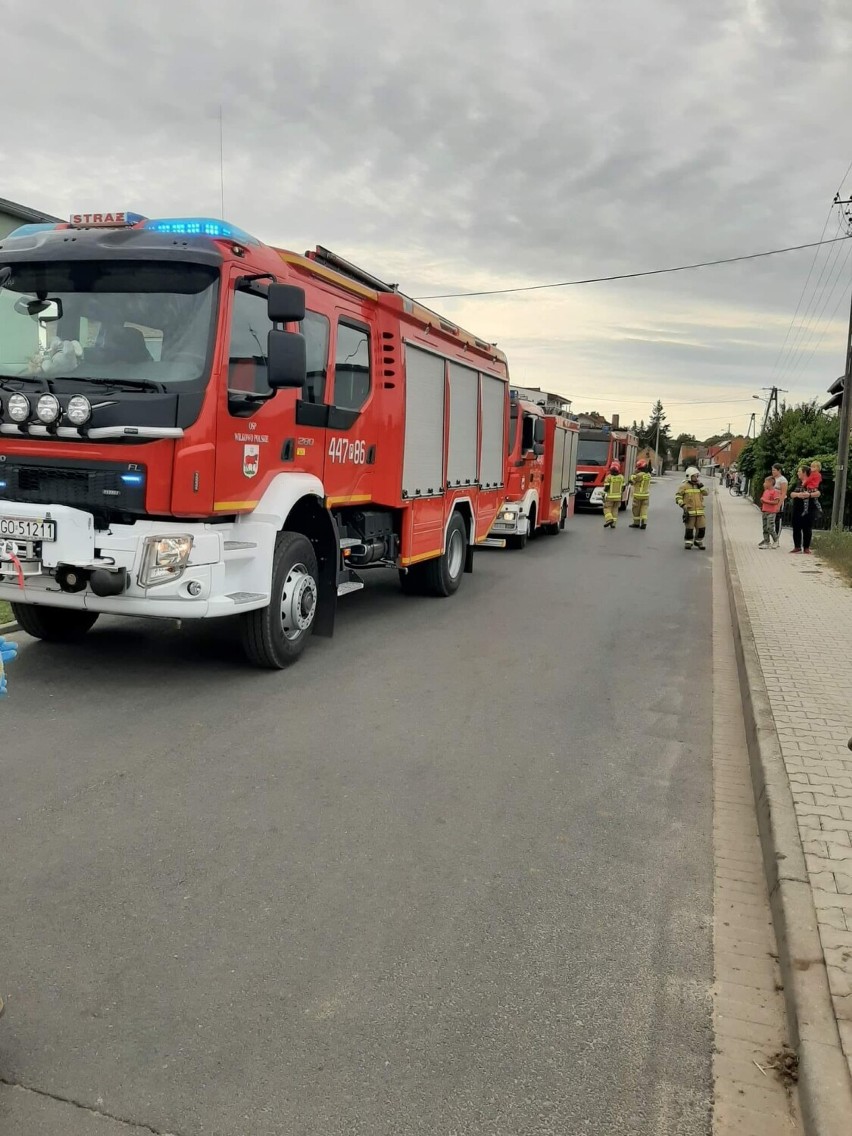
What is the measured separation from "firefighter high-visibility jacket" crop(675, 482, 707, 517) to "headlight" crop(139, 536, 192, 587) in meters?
13.9

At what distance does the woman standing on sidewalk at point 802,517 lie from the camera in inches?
656

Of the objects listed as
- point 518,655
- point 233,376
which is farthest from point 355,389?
point 518,655

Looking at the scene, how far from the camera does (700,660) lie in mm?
8023

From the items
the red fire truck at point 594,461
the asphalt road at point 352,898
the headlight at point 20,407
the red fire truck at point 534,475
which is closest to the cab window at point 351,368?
the asphalt road at point 352,898

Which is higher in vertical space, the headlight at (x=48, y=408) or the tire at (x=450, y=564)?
the headlight at (x=48, y=408)

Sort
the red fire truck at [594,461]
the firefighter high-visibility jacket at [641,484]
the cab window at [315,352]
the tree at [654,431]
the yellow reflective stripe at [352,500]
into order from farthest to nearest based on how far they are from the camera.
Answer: the tree at [654,431], the red fire truck at [594,461], the firefighter high-visibility jacket at [641,484], the yellow reflective stripe at [352,500], the cab window at [315,352]

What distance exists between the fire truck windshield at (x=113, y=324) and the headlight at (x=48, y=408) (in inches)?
9.3

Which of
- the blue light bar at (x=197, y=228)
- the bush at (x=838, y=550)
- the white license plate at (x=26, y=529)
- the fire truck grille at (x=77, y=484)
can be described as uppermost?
the blue light bar at (x=197, y=228)

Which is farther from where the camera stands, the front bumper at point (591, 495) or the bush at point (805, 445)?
the front bumper at point (591, 495)

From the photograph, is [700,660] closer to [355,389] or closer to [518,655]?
[518,655]

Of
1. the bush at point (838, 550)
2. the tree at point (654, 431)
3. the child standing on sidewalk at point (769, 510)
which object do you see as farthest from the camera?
the tree at point (654, 431)

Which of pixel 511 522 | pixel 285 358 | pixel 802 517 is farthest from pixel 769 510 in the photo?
pixel 285 358

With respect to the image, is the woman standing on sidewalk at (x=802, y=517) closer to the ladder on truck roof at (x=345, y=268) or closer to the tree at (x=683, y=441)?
the ladder on truck roof at (x=345, y=268)

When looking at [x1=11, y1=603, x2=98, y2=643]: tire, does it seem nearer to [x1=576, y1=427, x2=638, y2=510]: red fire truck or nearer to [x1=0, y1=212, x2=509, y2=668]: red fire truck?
[x1=0, y1=212, x2=509, y2=668]: red fire truck
